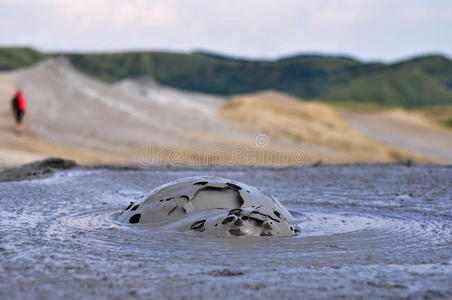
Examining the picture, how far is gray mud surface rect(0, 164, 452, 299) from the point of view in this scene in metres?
3.80

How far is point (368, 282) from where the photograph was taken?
3.96 metres

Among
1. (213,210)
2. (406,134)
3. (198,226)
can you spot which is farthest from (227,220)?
(406,134)

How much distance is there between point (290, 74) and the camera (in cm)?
14325

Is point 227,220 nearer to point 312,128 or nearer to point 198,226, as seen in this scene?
point 198,226

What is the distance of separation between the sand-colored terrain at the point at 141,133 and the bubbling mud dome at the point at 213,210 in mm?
9801

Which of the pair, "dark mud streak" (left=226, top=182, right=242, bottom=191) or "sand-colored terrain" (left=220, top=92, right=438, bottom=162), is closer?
"dark mud streak" (left=226, top=182, right=242, bottom=191)

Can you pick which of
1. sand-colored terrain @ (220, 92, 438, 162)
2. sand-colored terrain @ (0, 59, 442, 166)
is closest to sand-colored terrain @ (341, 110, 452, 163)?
sand-colored terrain @ (220, 92, 438, 162)

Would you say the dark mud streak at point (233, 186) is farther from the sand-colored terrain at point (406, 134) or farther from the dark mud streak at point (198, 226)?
the sand-colored terrain at point (406, 134)

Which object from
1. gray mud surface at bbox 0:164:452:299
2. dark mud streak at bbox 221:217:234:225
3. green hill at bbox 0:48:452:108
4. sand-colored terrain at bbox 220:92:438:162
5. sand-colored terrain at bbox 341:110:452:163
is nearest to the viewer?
gray mud surface at bbox 0:164:452:299

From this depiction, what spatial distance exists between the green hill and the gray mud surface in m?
101

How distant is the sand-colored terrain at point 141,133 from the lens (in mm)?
21438

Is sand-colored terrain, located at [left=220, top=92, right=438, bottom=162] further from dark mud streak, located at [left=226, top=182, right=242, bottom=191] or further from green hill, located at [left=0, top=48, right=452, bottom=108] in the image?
green hill, located at [left=0, top=48, right=452, bottom=108]

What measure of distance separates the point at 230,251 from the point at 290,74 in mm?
140171

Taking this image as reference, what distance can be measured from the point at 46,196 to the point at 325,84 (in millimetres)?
125954
